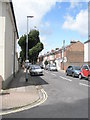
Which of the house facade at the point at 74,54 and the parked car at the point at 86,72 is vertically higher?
the house facade at the point at 74,54

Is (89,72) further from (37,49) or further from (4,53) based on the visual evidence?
(37,49)

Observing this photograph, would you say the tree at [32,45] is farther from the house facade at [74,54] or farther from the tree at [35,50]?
the house facade at [74,54]

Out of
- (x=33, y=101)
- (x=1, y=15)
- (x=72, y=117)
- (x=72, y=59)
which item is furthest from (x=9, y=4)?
(x=72, y=59)

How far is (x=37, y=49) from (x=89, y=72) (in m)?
35.7

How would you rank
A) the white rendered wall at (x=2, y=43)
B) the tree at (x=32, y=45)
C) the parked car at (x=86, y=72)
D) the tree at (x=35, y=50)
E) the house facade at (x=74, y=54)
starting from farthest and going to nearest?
the tree at (x=35, y=50)
the tree at (x=32, y=45)
the house facade at (x=74, y=54)
the parked car at (x=86, y=72)
the white rendered wall at (x=2, y=43)

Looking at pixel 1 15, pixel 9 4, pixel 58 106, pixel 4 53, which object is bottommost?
pixel 58 106

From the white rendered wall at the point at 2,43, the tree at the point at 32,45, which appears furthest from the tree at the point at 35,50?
the white rendered wall at the point at 2,43

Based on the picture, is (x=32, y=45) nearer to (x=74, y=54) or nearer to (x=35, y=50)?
(x=35, y=50)

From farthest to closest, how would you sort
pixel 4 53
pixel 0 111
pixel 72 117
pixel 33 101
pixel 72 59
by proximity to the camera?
1. pixel 72 59
2. pixel 4 53
3. pixel 33 101
4. pixel 0 111
5. pixel 72 117

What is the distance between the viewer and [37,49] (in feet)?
181

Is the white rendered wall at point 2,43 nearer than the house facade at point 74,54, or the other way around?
the white rendered wall at point 2,43

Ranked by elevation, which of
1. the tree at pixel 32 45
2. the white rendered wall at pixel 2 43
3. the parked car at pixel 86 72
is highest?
the tree at pixel 32 45

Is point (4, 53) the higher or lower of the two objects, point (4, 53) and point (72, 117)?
the higher

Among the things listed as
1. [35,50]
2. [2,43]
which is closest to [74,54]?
[35,50]
